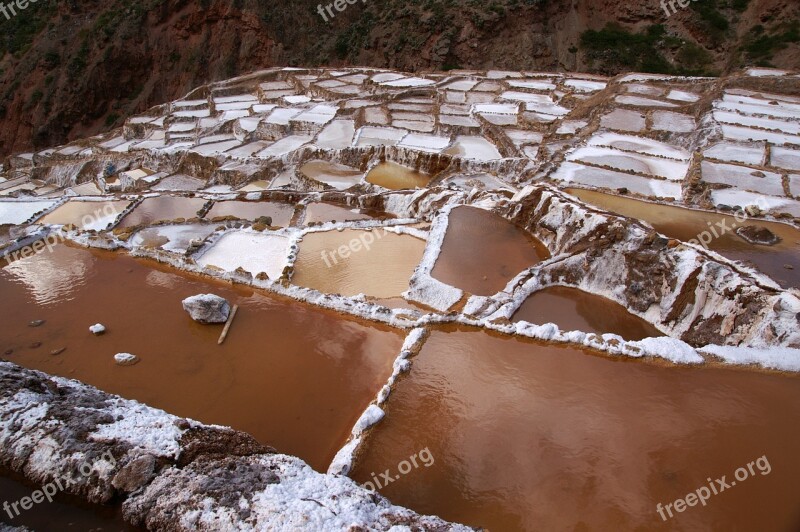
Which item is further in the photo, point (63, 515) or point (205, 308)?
point (205, 308)

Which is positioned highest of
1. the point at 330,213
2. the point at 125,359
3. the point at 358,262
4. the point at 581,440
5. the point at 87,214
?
the point at 87,214

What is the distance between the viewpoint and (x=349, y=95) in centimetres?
2370

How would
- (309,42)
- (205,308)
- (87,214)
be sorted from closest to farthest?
(205,308) → (87,214) → (309,42)

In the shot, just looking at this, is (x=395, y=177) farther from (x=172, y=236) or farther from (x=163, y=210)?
(x=172, y=236)

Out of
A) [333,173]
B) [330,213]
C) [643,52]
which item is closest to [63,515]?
[330,213]

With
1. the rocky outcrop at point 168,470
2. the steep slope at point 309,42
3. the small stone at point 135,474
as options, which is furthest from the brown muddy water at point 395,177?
the steep slope at point 309,42

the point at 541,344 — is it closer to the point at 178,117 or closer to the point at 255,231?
the point at 255,231

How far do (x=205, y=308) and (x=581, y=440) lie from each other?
5.81 m

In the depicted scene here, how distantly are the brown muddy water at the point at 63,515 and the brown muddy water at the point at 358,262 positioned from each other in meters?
4.87

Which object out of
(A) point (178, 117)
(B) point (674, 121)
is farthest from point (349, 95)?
(B) point (674, 121)

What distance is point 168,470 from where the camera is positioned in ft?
15.3

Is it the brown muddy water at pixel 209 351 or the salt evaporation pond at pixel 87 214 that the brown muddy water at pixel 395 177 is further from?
the brown muddy water at pixel 209 351

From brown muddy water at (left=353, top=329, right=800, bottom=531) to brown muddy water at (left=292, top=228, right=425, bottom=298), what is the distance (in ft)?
8.09

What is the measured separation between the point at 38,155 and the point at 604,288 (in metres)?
29.0
